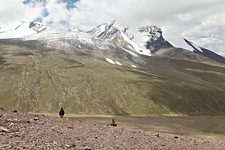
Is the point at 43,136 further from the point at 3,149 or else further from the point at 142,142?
the point at 142,142

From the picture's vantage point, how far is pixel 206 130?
81.2m

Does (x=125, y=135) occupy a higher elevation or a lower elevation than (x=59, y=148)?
lower

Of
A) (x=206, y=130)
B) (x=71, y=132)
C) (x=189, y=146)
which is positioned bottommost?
(x=206, y=130)

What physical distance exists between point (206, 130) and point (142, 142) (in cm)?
4912

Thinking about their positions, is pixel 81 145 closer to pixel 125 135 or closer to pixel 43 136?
pixel 43 136

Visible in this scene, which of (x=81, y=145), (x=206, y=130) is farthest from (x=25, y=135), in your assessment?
(x=206, y=130)

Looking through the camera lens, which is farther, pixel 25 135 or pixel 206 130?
pixel 206 130

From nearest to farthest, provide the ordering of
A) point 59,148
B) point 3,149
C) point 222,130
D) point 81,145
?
1. point 3,149
2. point 59,148
3. point 81,145
4. point 222,130

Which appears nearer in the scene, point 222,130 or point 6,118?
point 6,118

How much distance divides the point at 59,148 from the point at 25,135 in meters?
4.11

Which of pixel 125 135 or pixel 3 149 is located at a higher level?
pixel 3 149

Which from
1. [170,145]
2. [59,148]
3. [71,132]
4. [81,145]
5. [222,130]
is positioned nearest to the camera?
[59,148]

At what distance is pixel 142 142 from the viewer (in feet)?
114

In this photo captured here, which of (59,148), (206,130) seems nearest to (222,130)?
(206,130)
